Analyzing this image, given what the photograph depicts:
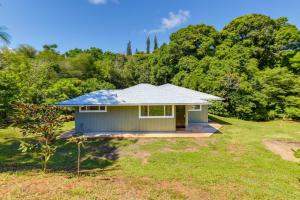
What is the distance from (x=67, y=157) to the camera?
28.5ft

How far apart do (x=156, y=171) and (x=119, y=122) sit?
21.9 feet

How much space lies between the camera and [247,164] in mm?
7816

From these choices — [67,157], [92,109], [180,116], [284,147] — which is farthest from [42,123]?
[284,147]

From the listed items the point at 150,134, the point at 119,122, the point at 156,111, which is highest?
the point at 156,111

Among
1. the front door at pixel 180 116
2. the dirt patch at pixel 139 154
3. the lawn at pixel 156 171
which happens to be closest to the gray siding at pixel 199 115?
the front door at pixel 180 116

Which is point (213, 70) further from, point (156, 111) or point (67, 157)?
point (67, 157)

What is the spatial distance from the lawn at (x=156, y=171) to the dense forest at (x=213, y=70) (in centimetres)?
825

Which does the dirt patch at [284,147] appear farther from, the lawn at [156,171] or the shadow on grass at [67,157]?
the shadow on grass at [67,157]

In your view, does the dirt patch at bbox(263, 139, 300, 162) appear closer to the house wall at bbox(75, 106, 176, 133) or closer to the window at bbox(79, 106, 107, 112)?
the house wall at bbox(75, 106, 176, 133)

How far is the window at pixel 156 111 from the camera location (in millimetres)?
12914

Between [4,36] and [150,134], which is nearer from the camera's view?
[4,36]

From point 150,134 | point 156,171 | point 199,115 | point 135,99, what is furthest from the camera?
point 199,115

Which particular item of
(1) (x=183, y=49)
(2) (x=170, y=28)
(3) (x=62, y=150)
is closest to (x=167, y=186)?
(3) (x=62, y=150)

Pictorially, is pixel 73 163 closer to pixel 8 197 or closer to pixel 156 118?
pixel 8 197
